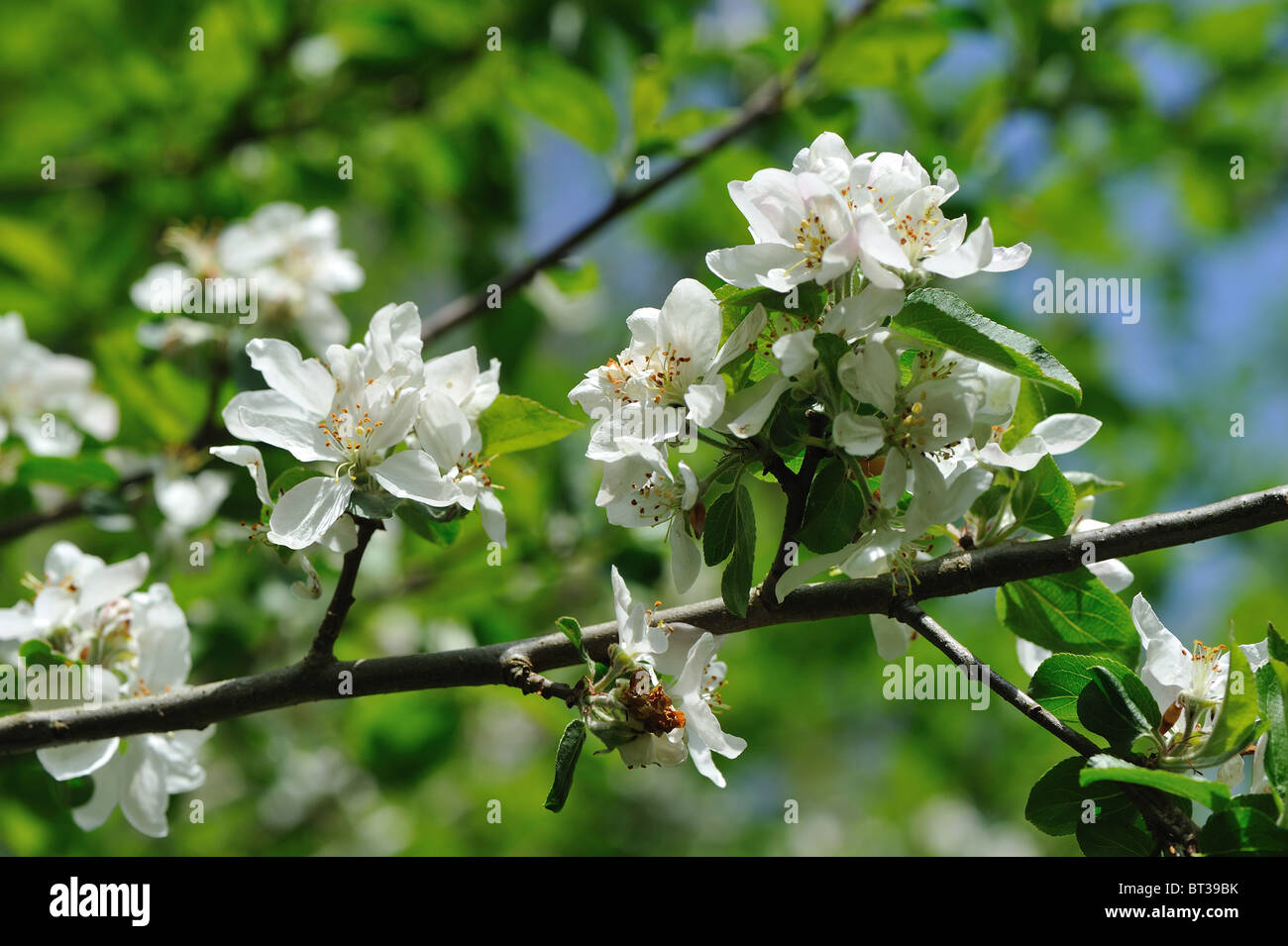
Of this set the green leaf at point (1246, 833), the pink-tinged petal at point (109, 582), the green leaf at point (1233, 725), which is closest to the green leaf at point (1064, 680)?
the green leaf at point (1233, 725)

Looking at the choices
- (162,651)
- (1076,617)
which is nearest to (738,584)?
(1076,617)

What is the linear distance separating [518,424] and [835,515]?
0.53 meters

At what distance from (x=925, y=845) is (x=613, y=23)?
4.57 metres

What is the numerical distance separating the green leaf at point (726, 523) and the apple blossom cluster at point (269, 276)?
1.48 meters

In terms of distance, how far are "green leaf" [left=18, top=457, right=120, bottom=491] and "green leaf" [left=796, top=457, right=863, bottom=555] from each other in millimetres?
1720

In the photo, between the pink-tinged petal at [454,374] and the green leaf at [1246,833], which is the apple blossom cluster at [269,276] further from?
the green leaf at [1246,833]

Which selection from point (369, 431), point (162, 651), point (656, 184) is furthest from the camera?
point (656, 184)

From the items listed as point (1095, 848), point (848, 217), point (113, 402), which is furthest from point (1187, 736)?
point (113, 402)

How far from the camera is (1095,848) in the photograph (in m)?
1.45

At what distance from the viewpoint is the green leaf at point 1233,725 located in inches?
52.7

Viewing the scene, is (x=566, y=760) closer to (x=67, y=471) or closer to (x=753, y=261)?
(x=753, y=261)

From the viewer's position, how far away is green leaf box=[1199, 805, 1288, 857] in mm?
1232

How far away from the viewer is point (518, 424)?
1.62m
